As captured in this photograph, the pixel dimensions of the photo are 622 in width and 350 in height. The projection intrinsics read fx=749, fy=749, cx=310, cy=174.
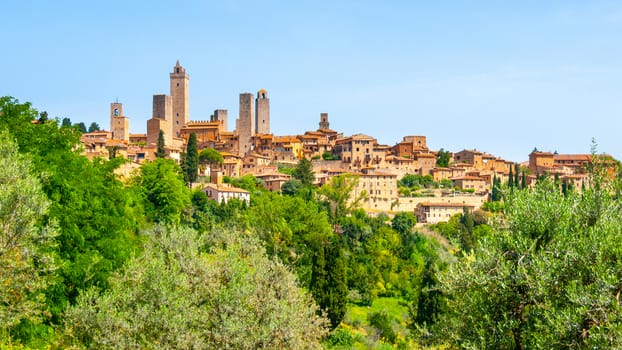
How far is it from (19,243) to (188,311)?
382 cm

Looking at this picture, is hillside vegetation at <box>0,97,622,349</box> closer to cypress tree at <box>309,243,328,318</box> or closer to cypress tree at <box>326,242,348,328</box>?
cypress tree at <box>326,242,348,328</box>

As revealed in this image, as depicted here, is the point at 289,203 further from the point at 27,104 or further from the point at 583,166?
the point at 583,166

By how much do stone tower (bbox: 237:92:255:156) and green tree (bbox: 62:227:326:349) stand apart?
76.9m

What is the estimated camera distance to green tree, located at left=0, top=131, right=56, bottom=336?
587 inches

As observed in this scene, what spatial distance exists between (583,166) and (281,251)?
2514 centimetres

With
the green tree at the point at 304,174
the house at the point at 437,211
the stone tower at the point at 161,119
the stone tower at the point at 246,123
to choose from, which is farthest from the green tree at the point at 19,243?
the stone tower at the point at 246,123

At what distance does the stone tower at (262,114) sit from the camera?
356 feet

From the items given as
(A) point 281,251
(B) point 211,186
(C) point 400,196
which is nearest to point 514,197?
(A) point 281,251

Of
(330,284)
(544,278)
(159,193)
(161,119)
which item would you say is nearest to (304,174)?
(161,119)

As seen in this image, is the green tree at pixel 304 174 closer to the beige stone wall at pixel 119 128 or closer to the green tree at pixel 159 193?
the beige stone wall at pixel 119 128

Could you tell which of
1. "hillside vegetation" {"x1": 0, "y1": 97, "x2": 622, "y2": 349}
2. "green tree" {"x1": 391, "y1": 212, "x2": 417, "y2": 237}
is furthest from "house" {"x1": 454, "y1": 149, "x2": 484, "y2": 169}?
"hillside vegetation" {"x1": 0, "y1": 97, "x2": 622, "y2": 349}

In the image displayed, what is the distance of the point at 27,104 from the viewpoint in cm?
Result: 2417

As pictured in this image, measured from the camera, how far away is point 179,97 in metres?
106

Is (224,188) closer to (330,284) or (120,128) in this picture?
(120,128)
